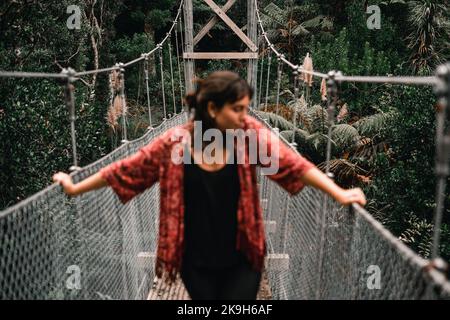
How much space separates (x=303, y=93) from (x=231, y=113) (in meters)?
6.32

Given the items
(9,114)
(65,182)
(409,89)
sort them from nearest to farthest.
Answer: (65,182) → (9,114) → (409,89)

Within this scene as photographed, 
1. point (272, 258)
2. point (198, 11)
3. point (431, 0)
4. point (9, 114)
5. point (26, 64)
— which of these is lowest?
point (272, 258)

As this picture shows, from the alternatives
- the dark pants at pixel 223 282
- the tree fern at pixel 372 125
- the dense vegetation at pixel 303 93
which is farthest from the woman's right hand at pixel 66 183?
the tree fern at pixel 372 125

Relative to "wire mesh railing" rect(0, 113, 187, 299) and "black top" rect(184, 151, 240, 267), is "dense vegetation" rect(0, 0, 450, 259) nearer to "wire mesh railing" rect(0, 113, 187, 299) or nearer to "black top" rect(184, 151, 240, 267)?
"wire mesh railing" rect(0, 113, 187, 299)

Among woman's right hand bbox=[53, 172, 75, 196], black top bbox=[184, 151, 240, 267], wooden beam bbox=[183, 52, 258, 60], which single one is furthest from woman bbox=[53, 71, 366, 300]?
wooden beam bbox=[183, 52, 258, 60]

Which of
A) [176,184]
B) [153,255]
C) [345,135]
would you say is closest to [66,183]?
[176,184]

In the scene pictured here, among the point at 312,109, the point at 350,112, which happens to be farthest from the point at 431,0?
the point at 312,109

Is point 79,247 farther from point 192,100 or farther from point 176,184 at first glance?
point 192,100

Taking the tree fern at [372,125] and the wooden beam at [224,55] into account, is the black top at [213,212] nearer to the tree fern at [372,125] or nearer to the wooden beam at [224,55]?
the wooden beam at [224,55]

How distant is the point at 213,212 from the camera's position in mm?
1234

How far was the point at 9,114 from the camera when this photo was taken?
14.8 ft

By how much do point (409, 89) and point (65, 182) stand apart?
5006 millimetres

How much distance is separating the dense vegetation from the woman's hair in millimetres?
3499
